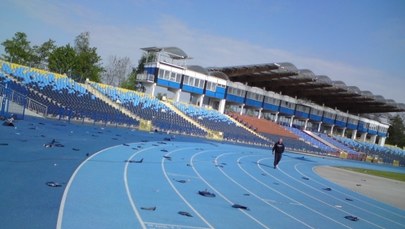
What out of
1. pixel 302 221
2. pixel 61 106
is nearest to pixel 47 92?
pixel 61 106

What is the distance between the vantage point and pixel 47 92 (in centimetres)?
2588

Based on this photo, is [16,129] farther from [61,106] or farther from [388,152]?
[388,152]

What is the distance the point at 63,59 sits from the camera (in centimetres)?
4891

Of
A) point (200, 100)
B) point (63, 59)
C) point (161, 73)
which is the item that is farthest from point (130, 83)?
point (161, 73)

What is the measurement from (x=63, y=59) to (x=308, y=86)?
35037 mm

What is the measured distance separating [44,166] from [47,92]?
17.5 m

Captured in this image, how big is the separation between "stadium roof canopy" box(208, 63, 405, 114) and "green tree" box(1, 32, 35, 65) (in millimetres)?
24602

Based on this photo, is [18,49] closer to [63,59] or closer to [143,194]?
[63,59]

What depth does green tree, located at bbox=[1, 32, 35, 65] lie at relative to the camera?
154ft

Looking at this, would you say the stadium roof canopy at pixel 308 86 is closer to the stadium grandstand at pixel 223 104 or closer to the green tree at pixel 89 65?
the stadium grandstand at pixel 223 104

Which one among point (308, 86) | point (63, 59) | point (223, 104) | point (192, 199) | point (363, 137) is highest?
point (308, 86)

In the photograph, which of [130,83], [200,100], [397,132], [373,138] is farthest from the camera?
[397,132]

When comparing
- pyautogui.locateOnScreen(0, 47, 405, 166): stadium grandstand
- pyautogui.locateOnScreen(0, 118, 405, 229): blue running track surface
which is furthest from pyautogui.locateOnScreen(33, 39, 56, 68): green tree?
pyautogui.locateOnScreen(0, 118, 405, 229): blue running track surface

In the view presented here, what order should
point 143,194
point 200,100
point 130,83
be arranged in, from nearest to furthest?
point 143,194 → point 200,100 → point 130,83
